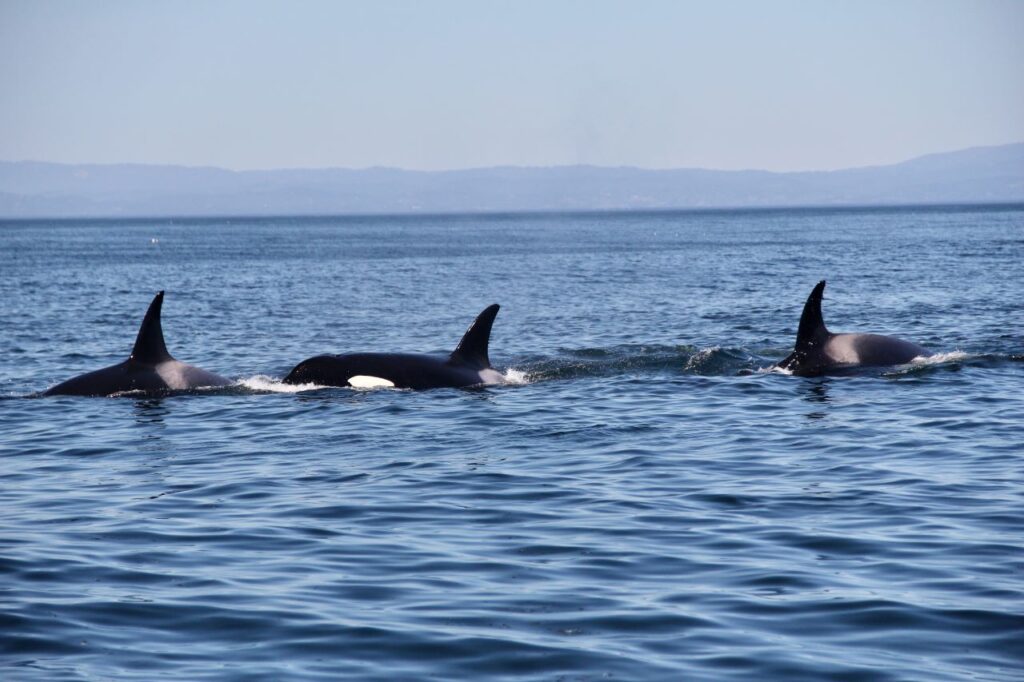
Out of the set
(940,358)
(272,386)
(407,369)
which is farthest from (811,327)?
(272,386)

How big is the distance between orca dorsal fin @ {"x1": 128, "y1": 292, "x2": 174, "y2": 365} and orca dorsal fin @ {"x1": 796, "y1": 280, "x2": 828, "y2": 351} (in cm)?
908

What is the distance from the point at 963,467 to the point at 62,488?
345 inches

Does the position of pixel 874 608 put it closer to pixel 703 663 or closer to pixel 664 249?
pixel 703 663

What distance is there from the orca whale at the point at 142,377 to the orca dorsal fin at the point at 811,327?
8793mm

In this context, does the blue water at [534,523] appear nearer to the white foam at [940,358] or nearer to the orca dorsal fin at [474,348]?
the white foam at [940,358]

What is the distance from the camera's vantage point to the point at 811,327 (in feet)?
66.6

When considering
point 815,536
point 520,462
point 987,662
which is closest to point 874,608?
point 987,662

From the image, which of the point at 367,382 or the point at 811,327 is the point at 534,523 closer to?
the point at 367,382

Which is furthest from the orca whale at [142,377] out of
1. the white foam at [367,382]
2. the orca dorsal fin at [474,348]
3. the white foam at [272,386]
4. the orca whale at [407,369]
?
the orca dorsal fin at [474,348]

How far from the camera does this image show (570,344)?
93.0ft

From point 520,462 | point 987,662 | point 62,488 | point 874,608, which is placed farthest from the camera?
point 520,462

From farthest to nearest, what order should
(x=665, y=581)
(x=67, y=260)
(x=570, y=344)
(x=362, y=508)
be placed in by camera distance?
(x=67, y=260)
(x=570, y=344)
(x=362, y=508)
(x=665, y=581)

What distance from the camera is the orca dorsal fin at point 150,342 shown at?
59.3ft

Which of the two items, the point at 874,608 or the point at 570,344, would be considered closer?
the point at 874,608
